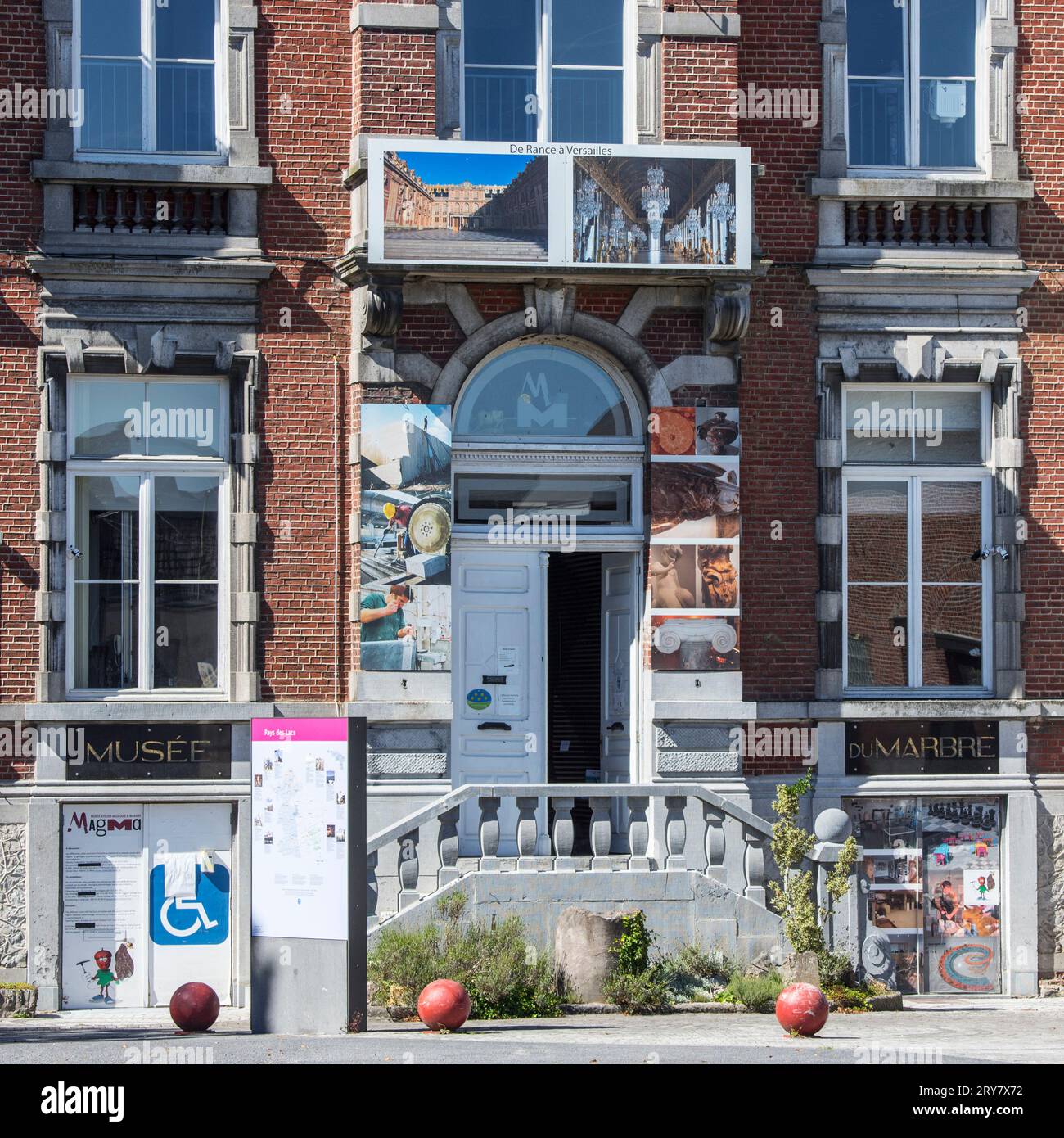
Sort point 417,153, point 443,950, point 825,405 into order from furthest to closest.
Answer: point 825,405
point 417,153
point 443,950

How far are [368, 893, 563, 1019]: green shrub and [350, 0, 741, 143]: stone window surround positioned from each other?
6.93m

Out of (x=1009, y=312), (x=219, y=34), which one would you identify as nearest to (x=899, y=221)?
(x=1009, y=312)

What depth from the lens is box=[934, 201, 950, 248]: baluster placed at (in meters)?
18.1

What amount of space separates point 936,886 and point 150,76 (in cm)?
1000

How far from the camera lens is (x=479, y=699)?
58.2 feet

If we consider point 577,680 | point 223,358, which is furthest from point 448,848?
point 223,358

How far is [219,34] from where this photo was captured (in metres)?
17.6

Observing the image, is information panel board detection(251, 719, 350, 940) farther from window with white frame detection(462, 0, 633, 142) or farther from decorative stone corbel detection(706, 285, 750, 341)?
window with white frame detection(462, 0, 633, 142)

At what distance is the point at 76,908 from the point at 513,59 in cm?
834

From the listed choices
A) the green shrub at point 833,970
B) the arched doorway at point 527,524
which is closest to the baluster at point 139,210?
the arched doorway at point 527,524

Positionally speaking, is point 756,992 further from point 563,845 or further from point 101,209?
point 101,209

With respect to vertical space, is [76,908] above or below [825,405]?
below

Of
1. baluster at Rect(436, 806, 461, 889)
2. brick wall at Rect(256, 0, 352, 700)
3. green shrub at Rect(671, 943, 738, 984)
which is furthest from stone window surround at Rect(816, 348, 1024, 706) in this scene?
brick wall at Rect(256, 0, 352, 700)

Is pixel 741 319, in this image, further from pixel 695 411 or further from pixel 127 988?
pixel 127 988
